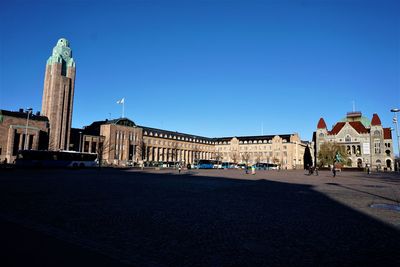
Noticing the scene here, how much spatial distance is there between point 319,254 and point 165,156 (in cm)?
13210

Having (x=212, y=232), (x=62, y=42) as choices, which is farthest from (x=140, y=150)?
(x=212, y=232)

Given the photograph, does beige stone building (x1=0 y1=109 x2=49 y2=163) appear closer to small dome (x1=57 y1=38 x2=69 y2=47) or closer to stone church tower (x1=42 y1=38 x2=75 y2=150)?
stone church tower (x1=42 y1=38 x2=75 y2=150)

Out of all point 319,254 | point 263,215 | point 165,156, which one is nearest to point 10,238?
point 319,254

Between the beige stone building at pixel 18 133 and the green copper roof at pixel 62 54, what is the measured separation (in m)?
19.8

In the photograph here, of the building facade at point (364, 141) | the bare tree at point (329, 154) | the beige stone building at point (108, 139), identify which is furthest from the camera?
the building facade at point (364, 141)

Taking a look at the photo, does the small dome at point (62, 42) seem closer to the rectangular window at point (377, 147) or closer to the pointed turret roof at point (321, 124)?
the pointed turret roof at point (321, 124)

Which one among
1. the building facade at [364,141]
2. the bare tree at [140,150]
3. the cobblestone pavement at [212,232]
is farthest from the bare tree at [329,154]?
the cobblestone pavement at [212,232]

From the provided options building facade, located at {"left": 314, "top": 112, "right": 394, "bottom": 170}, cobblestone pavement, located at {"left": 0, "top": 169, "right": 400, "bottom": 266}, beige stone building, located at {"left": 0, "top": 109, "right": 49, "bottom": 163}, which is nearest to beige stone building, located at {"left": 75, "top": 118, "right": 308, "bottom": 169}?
beige stone building, located at {"left": 0, "top": 109, "right": 49, "bottom": 163}

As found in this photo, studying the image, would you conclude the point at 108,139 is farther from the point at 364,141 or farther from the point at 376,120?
the point at 376,120

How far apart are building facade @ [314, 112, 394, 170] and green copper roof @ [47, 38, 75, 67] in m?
106

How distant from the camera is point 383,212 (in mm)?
11844

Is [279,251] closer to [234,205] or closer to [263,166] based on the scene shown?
[234,205]

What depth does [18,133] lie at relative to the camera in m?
83.5

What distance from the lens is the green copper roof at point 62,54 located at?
9590 centimetres
